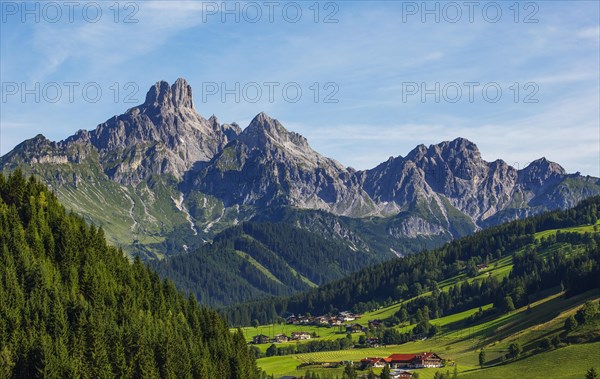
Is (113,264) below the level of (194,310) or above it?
above

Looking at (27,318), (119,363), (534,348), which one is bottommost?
(534,348)

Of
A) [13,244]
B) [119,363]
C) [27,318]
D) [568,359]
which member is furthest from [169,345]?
[568,359]

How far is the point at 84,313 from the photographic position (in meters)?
120

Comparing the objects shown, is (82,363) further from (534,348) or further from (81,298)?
(534,348)

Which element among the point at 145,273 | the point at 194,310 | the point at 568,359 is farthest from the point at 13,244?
the point at 568,359

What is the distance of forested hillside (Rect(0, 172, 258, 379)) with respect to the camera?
111875mm

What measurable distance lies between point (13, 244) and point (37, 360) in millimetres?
30831

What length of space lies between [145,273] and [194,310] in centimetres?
1285

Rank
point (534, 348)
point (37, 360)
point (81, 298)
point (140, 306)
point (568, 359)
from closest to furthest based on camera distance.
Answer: point (37, 360), point (81, 298), point (140, 306), point (568, 359), point (534, 348)

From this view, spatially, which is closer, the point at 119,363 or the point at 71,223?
the point at 119,363

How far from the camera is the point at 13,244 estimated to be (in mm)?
132625

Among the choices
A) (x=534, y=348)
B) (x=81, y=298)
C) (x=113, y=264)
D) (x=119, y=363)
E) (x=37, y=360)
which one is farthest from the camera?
(x=534, y=348)

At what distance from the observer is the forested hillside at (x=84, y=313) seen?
11188 cm

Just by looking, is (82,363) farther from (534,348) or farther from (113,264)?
(534,348)
